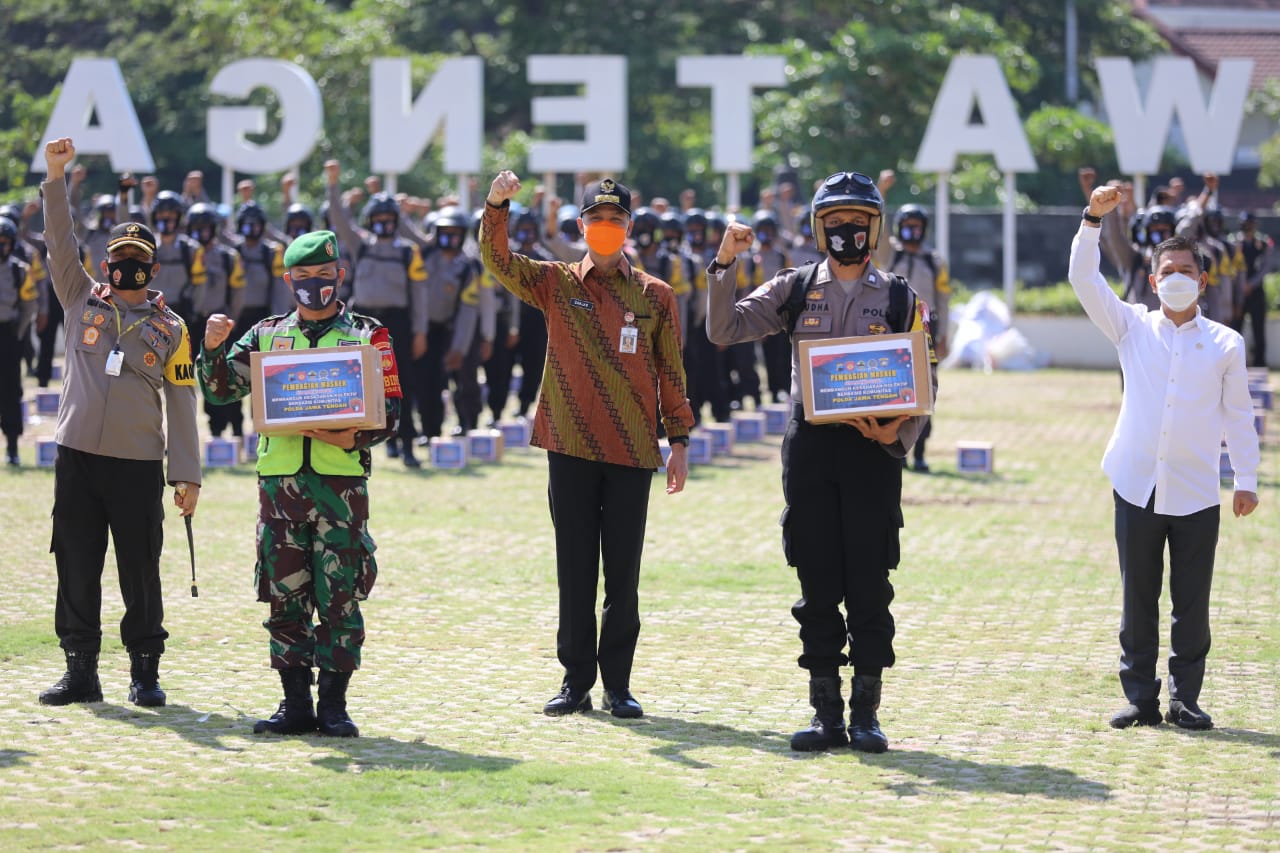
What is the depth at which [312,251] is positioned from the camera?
8062 millimetres

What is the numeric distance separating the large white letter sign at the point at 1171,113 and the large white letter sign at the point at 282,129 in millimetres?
11816

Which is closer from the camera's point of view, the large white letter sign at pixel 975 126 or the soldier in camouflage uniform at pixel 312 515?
the soldier in camouflage uniform at pixel 312 515

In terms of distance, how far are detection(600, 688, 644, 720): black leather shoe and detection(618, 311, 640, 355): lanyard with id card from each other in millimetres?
1439

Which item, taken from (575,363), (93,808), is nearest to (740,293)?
(575,363)

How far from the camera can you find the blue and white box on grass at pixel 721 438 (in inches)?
791

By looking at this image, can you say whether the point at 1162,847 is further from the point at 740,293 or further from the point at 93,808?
the point at 740,293

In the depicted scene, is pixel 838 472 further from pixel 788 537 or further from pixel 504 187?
pixel 504 187

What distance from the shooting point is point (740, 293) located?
74.6 feet

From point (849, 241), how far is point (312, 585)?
98.7 inches

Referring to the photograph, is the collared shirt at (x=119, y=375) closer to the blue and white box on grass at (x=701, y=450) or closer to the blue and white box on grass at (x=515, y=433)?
the blue and white box on grass at (x=701, y=450)

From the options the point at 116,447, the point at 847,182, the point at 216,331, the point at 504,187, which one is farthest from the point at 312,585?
the point at 847,182

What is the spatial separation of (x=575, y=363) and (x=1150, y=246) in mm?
10626

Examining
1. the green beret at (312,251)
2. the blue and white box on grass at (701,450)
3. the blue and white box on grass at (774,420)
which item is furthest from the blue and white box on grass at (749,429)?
the green beret at (312,251)

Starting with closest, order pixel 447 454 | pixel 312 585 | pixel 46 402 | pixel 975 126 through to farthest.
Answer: pixel 312 585
pixel 447 454
pixel 46 402
pixel 975 126
